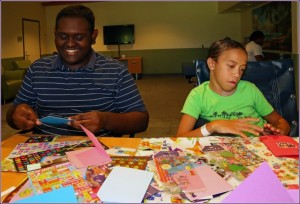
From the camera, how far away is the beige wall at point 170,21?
31.7ft

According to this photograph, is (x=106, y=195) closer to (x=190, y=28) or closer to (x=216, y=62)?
(x=216, y=62)

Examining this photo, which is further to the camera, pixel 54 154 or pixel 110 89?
pixel 110 89

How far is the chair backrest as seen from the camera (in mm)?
1658

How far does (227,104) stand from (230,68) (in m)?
0.19

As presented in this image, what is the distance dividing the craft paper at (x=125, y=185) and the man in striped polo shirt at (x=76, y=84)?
60 centimetres

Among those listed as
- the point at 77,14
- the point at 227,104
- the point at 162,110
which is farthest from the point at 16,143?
the point at 162,110

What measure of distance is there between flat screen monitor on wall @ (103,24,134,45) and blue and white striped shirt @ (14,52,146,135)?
27.6 ft

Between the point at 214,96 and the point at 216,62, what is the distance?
0.57ft

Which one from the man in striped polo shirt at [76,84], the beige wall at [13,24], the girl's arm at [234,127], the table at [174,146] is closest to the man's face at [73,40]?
the man in striped polo shirt at [76,84]

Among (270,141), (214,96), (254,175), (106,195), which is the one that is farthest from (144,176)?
(214,96)

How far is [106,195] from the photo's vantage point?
0.78m

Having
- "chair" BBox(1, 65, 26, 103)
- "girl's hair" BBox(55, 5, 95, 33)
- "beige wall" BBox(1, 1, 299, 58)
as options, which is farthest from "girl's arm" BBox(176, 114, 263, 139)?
"beige wall" BBox(1, 1, 299, 58)

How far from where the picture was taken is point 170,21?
9.80 meters

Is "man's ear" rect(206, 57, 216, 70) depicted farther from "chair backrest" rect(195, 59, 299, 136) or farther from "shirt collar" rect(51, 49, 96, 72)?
"shirt collar" rect(51, 49, 96, 72)
